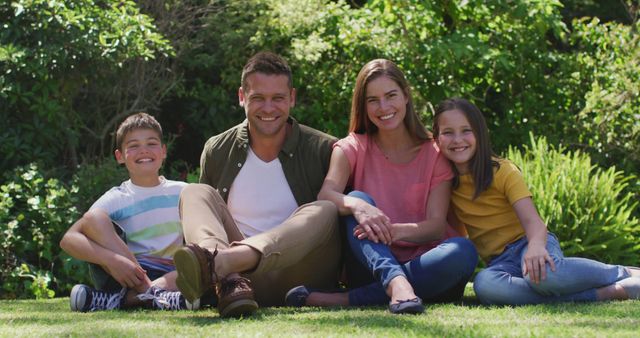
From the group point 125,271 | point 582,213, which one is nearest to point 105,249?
point 125,271

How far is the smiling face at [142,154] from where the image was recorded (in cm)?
478

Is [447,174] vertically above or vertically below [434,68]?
below

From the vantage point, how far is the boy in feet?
14.2

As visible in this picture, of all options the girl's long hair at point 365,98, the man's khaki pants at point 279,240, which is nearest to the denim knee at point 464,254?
the man's khaki pants at point 279,240

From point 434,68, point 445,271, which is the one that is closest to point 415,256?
point 445,271

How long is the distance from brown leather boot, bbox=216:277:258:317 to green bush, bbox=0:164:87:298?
291 cm

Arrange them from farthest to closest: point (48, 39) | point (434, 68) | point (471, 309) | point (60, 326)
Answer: point (434, 68) < point (48, 39) < point (471, 309) < point (60, 326)

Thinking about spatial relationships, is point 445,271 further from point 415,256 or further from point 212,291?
point 212,291

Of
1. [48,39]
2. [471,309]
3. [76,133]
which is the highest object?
[48,39]

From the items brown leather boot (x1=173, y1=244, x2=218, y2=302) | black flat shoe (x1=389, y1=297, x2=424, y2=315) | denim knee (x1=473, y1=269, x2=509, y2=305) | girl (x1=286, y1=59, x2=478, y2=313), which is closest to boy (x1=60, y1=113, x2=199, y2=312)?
brown leather boot (x1=173, y1=244, x2=218, y2=302)

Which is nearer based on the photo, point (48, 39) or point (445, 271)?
point (445, 271)

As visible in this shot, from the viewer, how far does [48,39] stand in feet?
23.2

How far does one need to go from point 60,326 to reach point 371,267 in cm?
130

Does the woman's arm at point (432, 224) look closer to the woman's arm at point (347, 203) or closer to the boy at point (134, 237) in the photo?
the woman's arm at point (347, 203)
